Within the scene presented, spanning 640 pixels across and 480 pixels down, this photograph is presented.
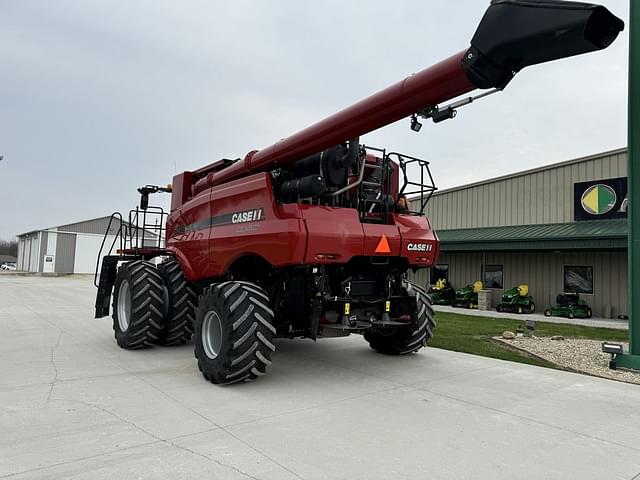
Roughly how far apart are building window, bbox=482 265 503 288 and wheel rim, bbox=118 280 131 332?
15316mm

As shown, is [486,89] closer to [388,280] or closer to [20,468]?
[388,280]

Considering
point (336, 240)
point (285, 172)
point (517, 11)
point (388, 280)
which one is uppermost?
point (517, 11)

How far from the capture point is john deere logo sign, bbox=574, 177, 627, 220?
16.0m

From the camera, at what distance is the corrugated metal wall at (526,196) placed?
54.6ft

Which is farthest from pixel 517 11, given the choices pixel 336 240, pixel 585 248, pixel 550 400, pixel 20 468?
pixel 585 248

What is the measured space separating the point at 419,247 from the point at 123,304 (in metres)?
5.22

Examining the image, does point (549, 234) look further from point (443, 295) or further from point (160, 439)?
point (160, 439)

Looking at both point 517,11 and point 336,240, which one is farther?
point 336,240

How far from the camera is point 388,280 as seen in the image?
6.39m

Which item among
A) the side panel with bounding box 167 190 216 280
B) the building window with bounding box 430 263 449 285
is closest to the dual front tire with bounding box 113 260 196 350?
the side panel with bounding box 167 190 216 280

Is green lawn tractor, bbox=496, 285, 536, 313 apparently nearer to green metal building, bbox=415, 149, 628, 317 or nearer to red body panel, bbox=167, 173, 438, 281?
green metal building, bbox=415, 149, 628, 317

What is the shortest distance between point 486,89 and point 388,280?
10.4 feet

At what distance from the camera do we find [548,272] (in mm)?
17562

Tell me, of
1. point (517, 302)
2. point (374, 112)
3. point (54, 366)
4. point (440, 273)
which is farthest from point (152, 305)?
point (440, 273)
